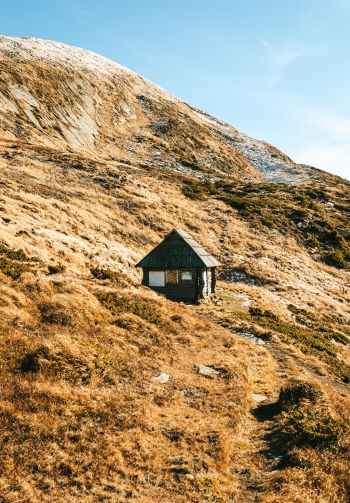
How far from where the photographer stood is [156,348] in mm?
17625

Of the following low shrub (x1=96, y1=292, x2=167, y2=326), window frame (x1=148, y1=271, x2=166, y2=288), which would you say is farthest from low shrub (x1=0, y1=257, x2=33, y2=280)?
window frame (x1=148, y1=271, x2=166, y2=288)

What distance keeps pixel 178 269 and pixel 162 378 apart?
61.3 ft

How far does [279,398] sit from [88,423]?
23.8 feet

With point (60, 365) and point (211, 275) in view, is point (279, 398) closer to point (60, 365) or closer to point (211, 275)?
point (60, 365)

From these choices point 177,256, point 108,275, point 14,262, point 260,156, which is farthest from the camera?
point 260,156

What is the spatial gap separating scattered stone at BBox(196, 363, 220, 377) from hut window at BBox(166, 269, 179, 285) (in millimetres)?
16464

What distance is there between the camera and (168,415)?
1270cm

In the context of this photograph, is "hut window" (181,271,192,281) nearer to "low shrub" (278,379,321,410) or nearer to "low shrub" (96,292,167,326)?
"low shrub" (96,292,167,326)

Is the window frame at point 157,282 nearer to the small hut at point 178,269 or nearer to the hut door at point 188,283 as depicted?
the small hut at point 178,269

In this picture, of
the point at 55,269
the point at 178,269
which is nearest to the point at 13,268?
the point at 55,269

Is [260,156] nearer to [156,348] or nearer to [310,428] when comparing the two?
[156,348]

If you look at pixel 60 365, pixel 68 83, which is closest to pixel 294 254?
pixel 60 365

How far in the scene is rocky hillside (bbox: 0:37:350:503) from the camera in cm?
1003

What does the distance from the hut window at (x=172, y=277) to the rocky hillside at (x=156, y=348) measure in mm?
2969
